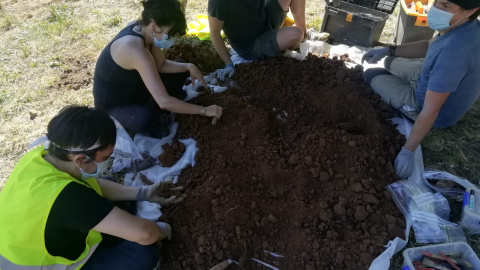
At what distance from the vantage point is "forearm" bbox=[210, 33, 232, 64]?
3.17 metres

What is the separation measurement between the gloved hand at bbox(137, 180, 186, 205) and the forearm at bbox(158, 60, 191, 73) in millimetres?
992

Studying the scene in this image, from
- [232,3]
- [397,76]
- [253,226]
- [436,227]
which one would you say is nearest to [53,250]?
[253,226]

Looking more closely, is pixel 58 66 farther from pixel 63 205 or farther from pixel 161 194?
pixel 63 205

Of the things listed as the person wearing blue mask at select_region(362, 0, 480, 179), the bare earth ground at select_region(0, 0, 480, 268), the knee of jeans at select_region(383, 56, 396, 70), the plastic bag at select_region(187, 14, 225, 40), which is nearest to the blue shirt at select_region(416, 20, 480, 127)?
the person wearing blue mask at select_region(362, 0, 480, 179)

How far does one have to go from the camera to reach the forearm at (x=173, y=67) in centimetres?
282

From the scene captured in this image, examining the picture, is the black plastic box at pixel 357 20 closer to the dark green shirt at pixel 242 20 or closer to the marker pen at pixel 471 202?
the dark green shirt at pixel 242 20

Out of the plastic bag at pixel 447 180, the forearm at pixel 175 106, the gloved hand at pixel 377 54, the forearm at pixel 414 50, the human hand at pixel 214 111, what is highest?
the forearm at pixel 414 50

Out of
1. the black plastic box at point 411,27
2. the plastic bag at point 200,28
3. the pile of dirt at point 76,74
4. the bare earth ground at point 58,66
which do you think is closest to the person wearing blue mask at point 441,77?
the bare earth ground at point 58,66

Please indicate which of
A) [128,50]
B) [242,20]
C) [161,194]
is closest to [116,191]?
[161,194]

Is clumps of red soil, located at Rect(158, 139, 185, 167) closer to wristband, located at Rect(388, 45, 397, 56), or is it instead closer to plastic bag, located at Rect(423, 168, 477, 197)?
plastic bag, located at Rect(423, 168, 477, 197)

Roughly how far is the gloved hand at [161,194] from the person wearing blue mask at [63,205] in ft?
1.40

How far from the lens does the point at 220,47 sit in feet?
10.6

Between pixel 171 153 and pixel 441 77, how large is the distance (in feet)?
5.86

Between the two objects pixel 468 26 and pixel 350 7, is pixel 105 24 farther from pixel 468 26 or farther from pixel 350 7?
pixel 468 26
